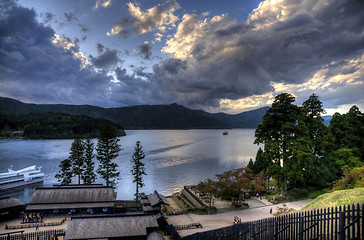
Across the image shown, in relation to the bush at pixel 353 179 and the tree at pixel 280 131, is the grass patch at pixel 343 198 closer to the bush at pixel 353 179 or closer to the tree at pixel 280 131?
the bush at pixel 353 179

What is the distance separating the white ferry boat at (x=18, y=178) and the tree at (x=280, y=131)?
6289cm

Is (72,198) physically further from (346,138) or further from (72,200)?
(346,138)

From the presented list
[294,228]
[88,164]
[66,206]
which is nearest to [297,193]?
[294,228]

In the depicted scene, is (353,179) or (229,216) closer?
(353,179)

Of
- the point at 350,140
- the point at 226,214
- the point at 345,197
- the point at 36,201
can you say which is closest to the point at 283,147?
the point at 350,140

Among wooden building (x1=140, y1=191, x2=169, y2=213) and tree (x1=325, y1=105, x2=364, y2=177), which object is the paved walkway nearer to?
wooden building (x1=140, y1=191, x2=169, y2=213)

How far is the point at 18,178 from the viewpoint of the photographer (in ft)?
188

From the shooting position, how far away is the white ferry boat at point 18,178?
178 ft

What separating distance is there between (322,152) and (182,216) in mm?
26032

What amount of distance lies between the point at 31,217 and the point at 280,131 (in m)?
37.9

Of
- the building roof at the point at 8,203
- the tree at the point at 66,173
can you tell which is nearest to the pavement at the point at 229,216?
the building roof at the point at 8,203

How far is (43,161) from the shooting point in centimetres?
8450

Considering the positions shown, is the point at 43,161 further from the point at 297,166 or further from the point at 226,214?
the point at 297,166

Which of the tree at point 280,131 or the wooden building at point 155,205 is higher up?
the tree at point 280,131
